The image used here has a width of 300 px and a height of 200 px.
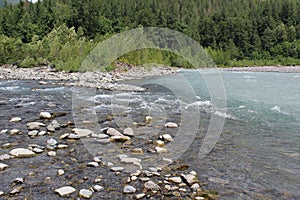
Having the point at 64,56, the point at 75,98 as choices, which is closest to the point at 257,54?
the point at 64,56

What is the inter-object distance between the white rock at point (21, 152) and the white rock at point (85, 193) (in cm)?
189

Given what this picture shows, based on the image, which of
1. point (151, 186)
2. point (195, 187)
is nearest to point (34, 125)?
point (151, 186)

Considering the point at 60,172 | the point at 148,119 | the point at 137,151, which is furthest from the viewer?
the point at 148,119

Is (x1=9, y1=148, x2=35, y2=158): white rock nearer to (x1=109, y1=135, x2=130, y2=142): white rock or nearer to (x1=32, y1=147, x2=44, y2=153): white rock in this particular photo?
(x1=32, y1=147, x2=44, y2=153): white rock

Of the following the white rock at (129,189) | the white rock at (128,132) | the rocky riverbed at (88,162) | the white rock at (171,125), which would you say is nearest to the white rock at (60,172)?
the rocky riverbed at (88,162)

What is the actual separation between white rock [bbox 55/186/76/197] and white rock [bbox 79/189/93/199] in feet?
0.49

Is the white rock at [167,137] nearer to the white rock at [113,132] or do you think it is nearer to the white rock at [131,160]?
the white rock at [113,132]

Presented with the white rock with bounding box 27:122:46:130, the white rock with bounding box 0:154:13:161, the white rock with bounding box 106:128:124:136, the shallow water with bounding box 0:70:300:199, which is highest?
the white rock with bounding box 27:122:46:130

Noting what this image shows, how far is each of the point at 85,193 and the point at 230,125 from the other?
17.4ft

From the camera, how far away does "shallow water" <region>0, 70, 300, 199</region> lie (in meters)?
4.87

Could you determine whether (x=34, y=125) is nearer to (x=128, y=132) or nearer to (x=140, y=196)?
(x=128, y=132)

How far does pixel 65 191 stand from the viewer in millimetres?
4285

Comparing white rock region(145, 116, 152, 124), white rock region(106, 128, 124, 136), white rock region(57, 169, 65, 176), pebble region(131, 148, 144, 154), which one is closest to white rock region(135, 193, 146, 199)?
white rock region(57, 169, 65, 176)

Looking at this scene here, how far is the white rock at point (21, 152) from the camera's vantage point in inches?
219
